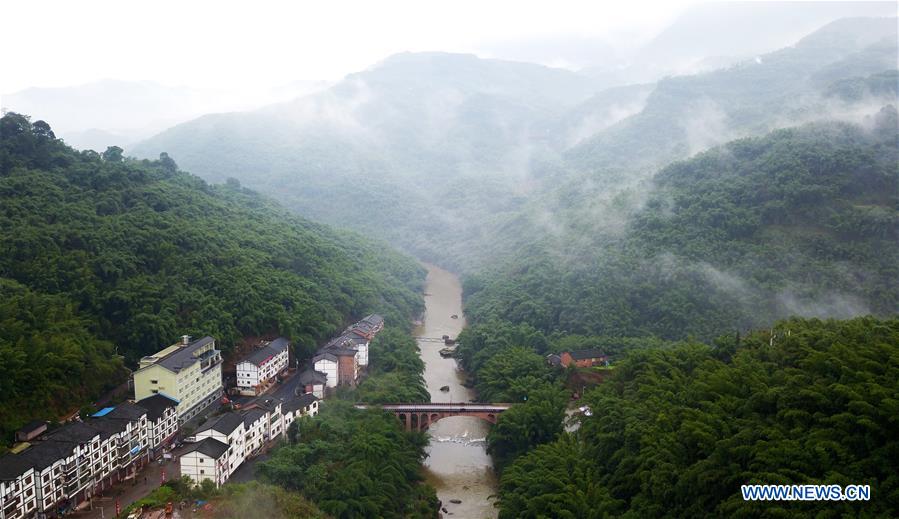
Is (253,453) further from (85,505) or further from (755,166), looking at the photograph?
(755,166)

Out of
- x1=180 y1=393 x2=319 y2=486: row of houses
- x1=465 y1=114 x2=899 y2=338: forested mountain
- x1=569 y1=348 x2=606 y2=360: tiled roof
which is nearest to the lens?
x1=180 y1=393 x2=319 y2=486: row of houses

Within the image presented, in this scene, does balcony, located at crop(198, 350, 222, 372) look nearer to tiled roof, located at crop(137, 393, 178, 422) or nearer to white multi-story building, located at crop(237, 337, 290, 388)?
white multi-story building, located at crop(237, 337, 290, 388)

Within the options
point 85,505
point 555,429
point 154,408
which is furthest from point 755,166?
point 85,505

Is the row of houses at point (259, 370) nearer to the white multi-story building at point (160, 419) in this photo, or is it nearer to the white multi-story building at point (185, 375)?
the white multi-story building at point (185, 375)

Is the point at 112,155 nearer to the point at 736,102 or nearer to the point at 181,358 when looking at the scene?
the point at 181,358

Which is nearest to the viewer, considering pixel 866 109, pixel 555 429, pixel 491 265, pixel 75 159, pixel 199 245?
pixel 555 429

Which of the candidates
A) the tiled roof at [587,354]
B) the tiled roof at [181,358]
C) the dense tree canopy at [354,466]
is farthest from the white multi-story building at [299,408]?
the tiled roof at [587,354]

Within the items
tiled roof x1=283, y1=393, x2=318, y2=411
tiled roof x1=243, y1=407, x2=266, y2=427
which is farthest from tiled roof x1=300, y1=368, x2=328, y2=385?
tiled roof x1=243, y1=407, x2=266, y2=427
